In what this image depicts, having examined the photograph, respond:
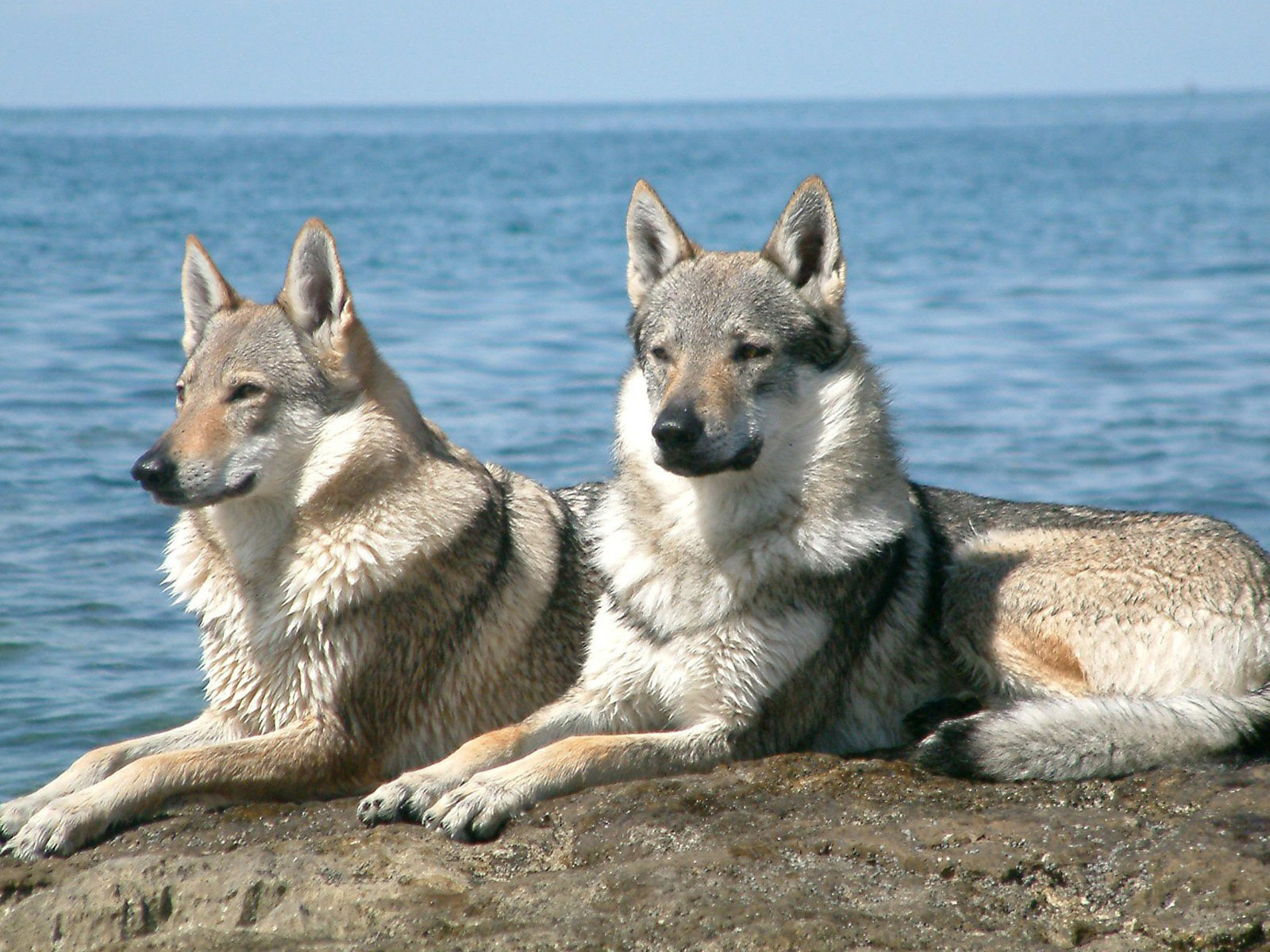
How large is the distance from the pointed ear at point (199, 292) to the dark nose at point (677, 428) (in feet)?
6.73

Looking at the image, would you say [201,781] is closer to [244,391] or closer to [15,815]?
[15,815]

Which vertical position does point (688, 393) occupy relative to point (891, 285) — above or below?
above

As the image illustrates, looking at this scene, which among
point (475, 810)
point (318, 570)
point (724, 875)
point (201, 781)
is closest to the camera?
point (724, 875)

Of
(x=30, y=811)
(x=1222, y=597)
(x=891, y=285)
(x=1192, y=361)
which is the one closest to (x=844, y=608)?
(x=1222, y=597)

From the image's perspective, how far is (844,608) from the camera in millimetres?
5387

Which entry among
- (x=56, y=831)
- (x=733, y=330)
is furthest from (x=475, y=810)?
(x=733, y=330)

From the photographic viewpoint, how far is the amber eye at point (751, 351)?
538cm

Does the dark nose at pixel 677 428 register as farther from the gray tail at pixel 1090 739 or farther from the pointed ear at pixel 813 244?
the gray tail at pixel 1090 739

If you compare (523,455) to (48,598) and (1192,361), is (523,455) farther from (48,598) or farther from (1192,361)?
(1192,361)

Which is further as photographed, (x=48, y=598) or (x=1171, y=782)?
(x=48, y=598)

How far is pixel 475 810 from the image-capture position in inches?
187

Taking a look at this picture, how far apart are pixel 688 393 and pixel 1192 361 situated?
49.3 feet

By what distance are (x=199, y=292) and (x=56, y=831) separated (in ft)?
7.58

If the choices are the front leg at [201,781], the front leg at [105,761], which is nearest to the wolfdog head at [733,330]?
the front leg at [201,781]
